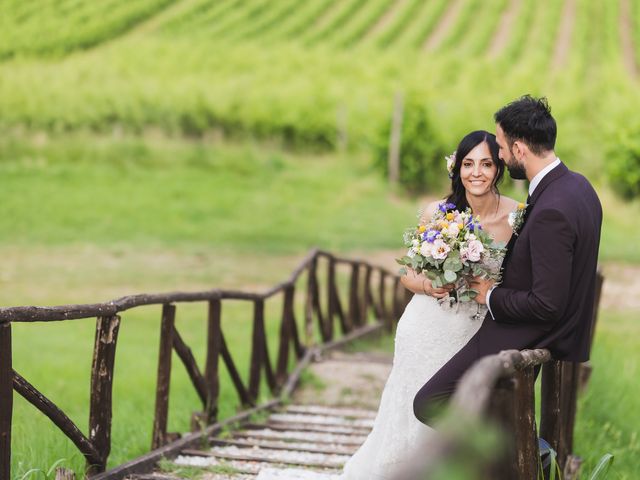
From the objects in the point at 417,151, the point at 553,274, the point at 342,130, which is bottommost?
the point at 553,274

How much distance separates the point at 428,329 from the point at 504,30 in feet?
157

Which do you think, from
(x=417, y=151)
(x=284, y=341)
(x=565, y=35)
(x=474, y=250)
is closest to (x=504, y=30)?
(x=565, y=35)

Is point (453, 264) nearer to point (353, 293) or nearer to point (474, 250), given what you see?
point (474, 250)

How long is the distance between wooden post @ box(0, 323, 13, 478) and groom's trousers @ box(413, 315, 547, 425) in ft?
5.11

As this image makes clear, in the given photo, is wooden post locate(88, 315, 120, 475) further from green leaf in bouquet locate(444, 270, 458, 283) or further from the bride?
green leaf in bouquet locate(444, 270, 458, 283)

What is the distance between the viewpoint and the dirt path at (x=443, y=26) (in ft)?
154

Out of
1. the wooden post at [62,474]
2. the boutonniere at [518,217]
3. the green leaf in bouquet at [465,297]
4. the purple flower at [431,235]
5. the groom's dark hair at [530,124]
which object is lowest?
the wooden post at [62,474]

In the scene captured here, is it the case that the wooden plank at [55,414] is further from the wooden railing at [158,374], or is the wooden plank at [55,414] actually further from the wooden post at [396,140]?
the wooden post at [396,140]

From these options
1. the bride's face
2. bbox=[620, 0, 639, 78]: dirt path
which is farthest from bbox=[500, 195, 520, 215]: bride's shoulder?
bbox=[620, 0, 639, 78]: dirt path

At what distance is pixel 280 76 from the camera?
3866 centimetres

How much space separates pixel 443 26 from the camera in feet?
166

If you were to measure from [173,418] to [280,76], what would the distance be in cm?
3246

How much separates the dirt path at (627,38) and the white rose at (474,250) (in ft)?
133

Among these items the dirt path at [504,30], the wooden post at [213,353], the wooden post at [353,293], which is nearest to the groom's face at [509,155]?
the wooden post at [213,353]
